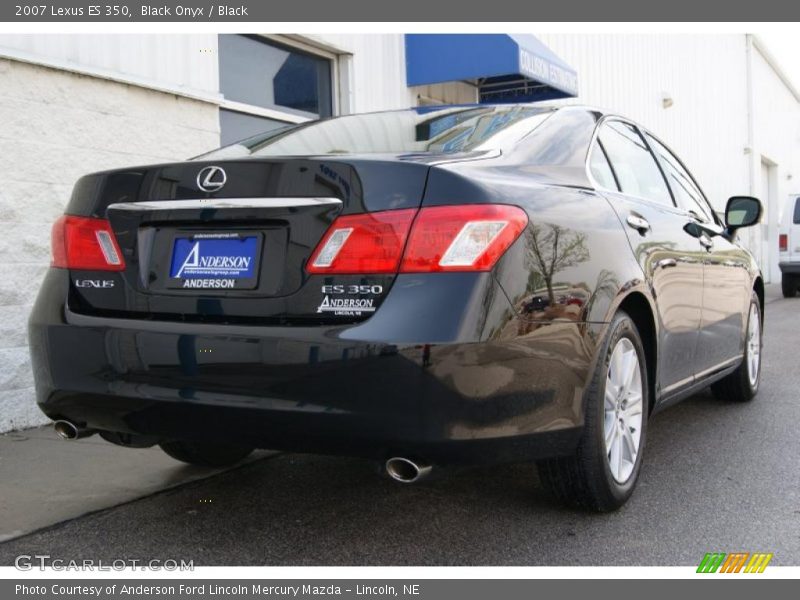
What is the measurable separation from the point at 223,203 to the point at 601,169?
5.26ft

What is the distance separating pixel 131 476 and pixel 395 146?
1991 mm

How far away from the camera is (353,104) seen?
794 centimetres

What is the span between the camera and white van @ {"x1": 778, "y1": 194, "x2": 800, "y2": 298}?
1606cm

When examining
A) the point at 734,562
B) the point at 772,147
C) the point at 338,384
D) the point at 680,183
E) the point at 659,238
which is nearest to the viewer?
the point at 338,384

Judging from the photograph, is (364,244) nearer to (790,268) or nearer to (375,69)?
(375,69)

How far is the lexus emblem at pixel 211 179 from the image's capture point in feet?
8.71

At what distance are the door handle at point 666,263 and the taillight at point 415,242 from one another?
1315 millimetres

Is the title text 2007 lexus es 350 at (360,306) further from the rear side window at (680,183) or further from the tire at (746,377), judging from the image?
the tire at (746,377)

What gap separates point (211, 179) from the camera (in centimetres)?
267

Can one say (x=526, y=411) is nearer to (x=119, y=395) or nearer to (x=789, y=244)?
(x=119, y=395)

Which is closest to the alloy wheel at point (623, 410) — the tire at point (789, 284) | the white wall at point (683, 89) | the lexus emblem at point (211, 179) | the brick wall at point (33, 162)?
the lexus emblem at point (211, 179)

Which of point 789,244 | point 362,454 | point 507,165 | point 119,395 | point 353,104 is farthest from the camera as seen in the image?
point 789,244

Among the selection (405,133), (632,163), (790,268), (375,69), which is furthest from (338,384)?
(790,268)

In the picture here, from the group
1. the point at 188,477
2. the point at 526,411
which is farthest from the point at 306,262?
the point at 188,477
